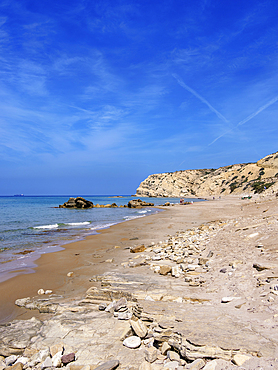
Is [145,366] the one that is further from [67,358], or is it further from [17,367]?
[17,367]

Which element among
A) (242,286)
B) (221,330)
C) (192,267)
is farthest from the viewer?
(192,267)

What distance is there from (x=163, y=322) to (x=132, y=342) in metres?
0.51

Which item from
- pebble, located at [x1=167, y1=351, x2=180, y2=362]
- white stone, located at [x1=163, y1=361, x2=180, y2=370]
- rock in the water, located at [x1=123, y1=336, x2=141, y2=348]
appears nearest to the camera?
white stone, located at [x1=163, y1=361, x2=180, y2=370]

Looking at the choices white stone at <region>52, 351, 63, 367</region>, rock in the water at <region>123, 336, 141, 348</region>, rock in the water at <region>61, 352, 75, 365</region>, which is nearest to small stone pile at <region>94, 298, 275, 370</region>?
rock in the water at <region>123, 336, 141, 348</region>

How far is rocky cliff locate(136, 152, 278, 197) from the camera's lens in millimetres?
76938

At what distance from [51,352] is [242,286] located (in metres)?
3.40

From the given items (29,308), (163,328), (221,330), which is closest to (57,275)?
(29,308)

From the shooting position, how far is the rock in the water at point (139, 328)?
3.17m

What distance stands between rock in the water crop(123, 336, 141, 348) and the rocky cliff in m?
73.4

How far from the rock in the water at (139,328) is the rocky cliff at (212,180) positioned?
7317 cm

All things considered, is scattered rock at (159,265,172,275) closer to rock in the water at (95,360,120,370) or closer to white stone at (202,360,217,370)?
rock in the water at (95,360,120,370)

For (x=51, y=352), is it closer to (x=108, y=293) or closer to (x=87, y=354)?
(x=87, y=354)

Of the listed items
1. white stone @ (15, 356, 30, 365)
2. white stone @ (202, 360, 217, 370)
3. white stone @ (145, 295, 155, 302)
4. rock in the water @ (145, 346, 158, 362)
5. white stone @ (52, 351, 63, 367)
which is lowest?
white stone @ (15, 356, 30, 365)

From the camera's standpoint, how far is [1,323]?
448cm
